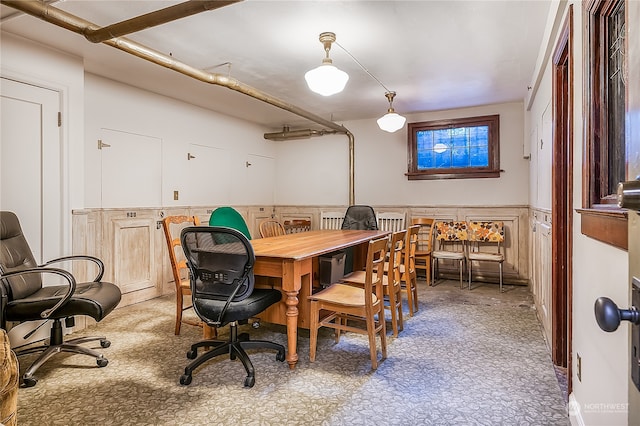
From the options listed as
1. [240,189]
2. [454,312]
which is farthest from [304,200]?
[454,312]

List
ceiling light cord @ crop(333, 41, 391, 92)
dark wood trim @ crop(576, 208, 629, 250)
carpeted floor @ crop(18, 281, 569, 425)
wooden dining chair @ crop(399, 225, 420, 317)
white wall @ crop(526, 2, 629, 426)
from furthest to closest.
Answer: wooden dining chair @ crop(399, 225, 420, 317) → ceiling light cord @ crop(333, 41, 391, 92) → carpeted floor @ crop(18, 281, 569, 425) → white wall @ crop(526, 2, 629, 426) → dark wood trim @ crop(576, 208, 629, 250)

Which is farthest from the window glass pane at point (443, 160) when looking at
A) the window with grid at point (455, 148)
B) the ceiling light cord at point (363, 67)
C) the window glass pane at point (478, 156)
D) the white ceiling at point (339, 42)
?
the ceiling light cord at point (363, 67)

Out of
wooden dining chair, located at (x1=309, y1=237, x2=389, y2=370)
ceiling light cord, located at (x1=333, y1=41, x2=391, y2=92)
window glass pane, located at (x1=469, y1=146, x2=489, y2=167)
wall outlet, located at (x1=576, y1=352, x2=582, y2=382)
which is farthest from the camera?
window glass pane, located at (x1=469, y1=146, x2=489, y2=167)

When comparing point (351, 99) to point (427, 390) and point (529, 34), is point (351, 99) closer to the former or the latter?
point (529, 34)

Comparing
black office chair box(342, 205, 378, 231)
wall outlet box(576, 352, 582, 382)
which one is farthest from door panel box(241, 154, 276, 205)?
wall outlet box(576, 352, 582, 382)

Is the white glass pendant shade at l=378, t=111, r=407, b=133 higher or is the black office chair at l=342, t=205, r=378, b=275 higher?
the white glass pendant shade at l=378, t=111, r=407, b=133

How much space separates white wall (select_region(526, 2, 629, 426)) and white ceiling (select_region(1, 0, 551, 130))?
79 cm

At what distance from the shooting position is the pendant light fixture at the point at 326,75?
108 inches

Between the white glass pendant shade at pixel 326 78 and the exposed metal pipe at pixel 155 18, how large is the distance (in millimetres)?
914

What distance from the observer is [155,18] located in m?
2.22

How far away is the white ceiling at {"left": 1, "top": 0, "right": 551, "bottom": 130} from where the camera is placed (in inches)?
99.9

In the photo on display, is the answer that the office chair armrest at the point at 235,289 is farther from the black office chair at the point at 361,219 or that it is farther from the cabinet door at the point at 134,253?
the black office chair at the point at 361,219

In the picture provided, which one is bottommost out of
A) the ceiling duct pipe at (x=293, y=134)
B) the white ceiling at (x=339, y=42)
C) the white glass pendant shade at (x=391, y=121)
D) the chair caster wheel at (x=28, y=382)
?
the chair caster wheel at (x=28, y=382)

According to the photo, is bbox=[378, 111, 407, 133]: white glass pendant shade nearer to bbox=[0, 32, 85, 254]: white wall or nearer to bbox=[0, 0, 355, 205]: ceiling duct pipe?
bbox=[0, 0, 355, 205]: ceiling duct pipe
